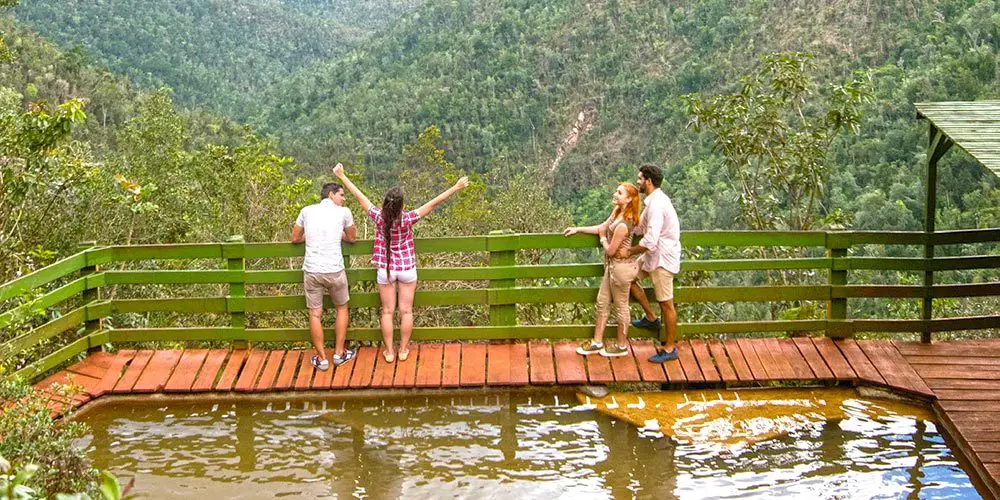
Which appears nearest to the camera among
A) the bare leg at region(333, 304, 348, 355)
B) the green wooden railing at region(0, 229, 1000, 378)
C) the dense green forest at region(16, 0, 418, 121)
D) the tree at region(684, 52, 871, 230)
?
the bare leg at region(333, 304, 348, 355)

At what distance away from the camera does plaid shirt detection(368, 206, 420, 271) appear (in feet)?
24.8

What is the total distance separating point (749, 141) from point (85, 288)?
7084mm

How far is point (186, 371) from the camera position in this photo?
7836 mm

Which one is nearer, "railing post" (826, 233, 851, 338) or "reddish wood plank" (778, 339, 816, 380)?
"reddish wood plank" (778, 339, 816, 380)

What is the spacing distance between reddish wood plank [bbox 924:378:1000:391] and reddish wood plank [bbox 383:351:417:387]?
12.7ft

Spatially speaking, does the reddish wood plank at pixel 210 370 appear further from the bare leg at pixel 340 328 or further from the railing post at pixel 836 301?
the railing post at pixel 836 301

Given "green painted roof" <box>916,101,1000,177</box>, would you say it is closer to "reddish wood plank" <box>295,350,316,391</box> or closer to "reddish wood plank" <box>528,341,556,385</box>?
"reddish wood plank" <box>528,341,556,385</box>

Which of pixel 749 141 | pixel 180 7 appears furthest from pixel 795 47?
pixel 180 7

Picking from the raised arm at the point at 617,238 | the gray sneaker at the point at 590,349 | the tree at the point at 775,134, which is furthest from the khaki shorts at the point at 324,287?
the tree at the point at 775,134

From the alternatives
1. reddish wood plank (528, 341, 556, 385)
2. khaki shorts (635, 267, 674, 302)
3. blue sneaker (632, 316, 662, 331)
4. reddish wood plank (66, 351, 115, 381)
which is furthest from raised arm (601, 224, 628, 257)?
reddish wood plank (66, 351, 115, 381)

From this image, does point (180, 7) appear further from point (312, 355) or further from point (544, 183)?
point (312, 355)

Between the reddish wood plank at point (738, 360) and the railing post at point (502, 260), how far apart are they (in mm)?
1768

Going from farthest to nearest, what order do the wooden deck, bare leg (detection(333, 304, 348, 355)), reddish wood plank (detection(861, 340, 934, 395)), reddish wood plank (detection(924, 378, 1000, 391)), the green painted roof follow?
bare leg (detection(333, 304, 348, 355)) → the wooden deck → reddish wood plank (detection(861, 340, 934, 395)) → reddish wood plank (detection(924, 378, 1000, 391)) → the green painted roof

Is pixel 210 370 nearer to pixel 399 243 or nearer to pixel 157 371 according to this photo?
pixel 157 371
